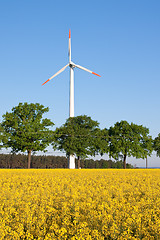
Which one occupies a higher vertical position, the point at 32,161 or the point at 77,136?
the point at 77,136

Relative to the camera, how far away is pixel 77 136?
77.1 m

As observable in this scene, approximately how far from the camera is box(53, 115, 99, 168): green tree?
74381mm

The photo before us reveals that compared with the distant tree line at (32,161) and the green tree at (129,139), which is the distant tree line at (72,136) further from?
the distant tree line at (32,161)

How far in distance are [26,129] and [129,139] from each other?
105ft

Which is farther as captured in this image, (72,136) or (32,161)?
(32,161)

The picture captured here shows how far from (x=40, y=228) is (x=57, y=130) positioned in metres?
69.7

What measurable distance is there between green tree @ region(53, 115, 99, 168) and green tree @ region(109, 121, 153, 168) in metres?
6.90

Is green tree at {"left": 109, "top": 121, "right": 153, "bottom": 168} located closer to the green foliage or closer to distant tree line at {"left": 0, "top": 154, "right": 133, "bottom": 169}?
the green foliage

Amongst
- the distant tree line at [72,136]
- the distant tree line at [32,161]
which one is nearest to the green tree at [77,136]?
the distant tree line at [72,136]

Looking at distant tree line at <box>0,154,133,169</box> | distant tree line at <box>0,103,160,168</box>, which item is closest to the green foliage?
distant tree line at <box>0,103,160,168</box>

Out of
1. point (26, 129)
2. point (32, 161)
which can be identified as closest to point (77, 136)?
point (26, 129)

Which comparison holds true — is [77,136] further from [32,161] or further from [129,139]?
[32,161]

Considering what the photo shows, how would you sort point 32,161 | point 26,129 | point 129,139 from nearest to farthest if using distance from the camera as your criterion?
1. point 26,129
2. point 129,139
3. point 32,161

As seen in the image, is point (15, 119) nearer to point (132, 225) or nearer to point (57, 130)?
point (57, 130)
